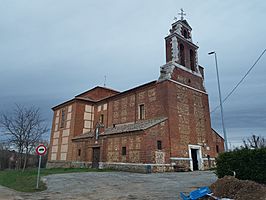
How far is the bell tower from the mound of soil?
15.4m

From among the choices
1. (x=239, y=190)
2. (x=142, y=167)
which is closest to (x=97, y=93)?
(x=142, y=167)

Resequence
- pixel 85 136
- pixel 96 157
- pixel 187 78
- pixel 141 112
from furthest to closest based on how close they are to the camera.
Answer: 1. pixel 85 136
2. pixel 187 78
3. pixel 141 112
4. pixel 96 157

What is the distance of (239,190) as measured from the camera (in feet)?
23.5

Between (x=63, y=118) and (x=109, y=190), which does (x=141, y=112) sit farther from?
(x=109, y=190)

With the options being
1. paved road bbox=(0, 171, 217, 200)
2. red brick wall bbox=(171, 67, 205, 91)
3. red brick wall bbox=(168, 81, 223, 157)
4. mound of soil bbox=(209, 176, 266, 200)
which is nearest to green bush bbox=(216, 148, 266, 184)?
paved road bbox=(0, 171, 217, 200)

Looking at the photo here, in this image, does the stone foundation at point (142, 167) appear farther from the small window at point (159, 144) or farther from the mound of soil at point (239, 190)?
the mound of soil at point (239, 190)

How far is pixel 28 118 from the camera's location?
2523 cm

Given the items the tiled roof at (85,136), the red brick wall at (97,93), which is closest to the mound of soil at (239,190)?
the tiled roof at (85,136)

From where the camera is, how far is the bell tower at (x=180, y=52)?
2332cm

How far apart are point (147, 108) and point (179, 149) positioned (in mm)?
5416

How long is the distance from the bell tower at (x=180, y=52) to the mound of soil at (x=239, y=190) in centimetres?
1544

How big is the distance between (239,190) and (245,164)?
8.91 ft

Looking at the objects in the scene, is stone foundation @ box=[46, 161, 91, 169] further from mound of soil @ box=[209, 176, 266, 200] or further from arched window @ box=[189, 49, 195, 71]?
mound of soil @ box=[209, 176, 266, 200]

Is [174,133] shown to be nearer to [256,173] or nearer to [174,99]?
[174,99]
